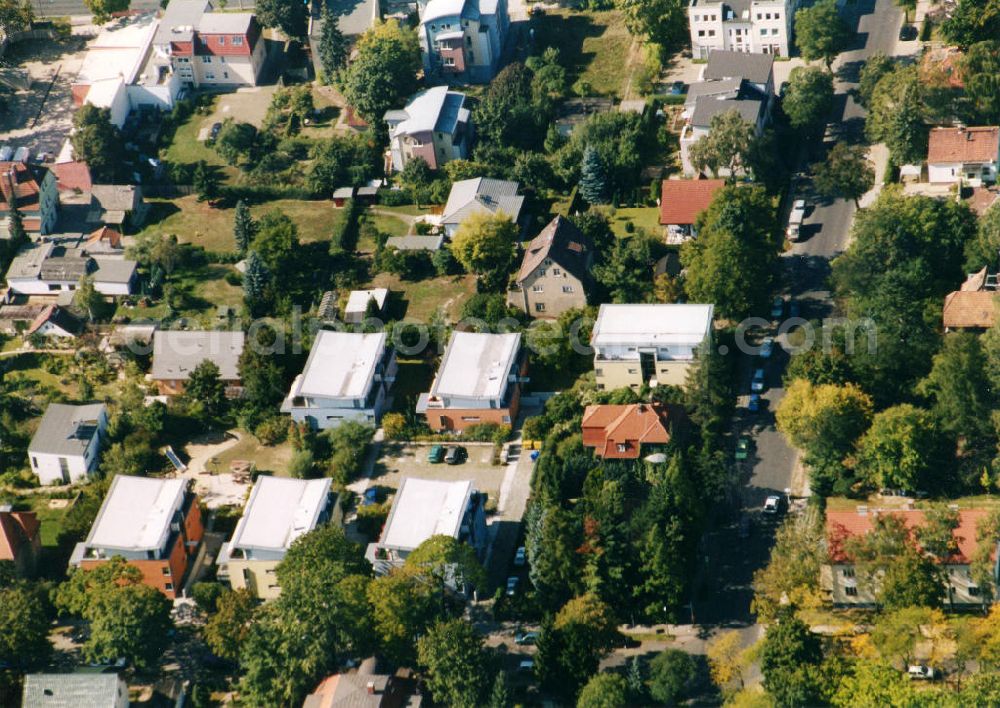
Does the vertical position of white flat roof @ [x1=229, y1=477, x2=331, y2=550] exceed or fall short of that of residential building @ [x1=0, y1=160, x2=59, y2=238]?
it falls short

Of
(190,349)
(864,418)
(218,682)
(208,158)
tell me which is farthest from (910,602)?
(208,158)

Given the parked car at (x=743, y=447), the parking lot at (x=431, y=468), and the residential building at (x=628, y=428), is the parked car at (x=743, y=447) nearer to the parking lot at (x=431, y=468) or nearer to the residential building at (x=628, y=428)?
the residential building at (x=628, y=428)

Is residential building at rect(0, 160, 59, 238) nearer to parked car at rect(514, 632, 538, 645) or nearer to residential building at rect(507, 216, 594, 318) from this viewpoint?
residential building at rect(507, 216, 594, 318)

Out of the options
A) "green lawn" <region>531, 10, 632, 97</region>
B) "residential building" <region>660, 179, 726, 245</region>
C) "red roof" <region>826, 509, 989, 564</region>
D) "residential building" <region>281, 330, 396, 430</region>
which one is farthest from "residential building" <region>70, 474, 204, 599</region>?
"green lawn" <region>531, 10, 632, 97</region>

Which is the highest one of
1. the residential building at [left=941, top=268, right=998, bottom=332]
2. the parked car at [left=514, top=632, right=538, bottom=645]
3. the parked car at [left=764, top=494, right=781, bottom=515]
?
the residential building at [left=941, top=268, right=998, bottom=332]

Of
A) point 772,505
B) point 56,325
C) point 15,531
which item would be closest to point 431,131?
point 56,325

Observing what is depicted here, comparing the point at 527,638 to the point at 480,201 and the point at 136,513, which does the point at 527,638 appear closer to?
the point at 136,513
